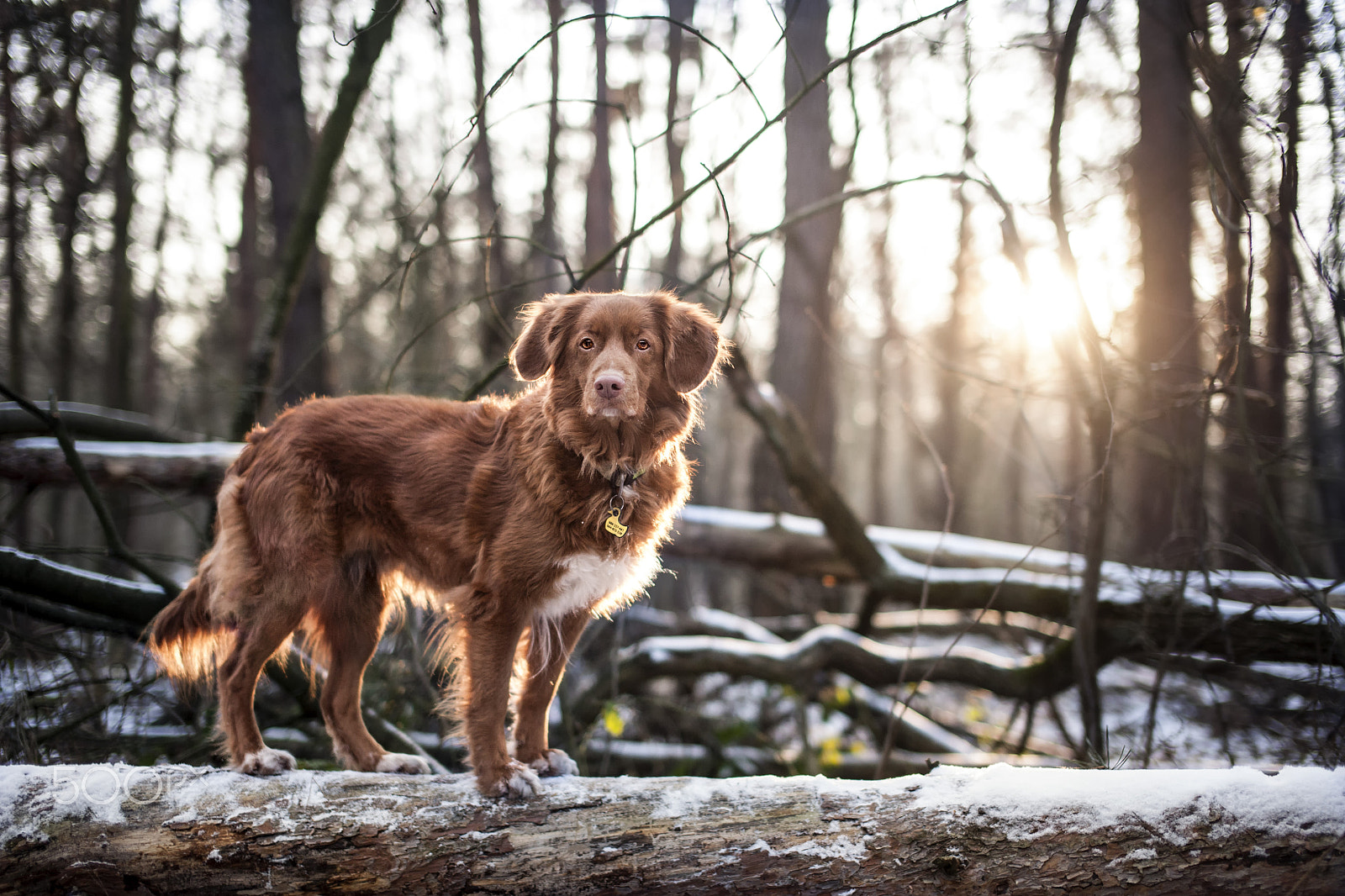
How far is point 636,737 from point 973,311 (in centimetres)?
1756

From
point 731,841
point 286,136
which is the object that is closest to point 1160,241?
point 731,841

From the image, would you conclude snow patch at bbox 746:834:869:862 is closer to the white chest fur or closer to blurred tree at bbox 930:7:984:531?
the white chest fur

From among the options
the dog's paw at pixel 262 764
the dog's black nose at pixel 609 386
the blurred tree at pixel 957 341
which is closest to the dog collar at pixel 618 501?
the dog's black nose at pixel 609 386

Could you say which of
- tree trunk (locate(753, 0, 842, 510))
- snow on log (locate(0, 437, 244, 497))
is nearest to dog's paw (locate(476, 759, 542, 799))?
snow on log (locate(0, 437, 244, 497))

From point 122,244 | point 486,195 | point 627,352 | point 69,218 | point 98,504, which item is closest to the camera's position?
point 627,352

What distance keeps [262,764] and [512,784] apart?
3.34 ft

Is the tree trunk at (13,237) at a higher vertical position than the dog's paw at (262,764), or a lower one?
higher

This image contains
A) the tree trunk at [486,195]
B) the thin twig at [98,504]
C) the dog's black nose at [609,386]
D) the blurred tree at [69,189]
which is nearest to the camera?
the dog's black nose at [609,386]

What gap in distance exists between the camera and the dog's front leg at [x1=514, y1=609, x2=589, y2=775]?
344cm

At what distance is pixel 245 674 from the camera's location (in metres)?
3.29

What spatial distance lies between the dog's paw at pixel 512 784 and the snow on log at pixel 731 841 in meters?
0.17

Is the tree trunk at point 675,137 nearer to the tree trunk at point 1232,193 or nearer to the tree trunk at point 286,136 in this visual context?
the tree trunk at point 286,136

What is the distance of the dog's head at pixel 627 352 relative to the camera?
10.7ft

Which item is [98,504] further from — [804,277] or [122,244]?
[122,244]
